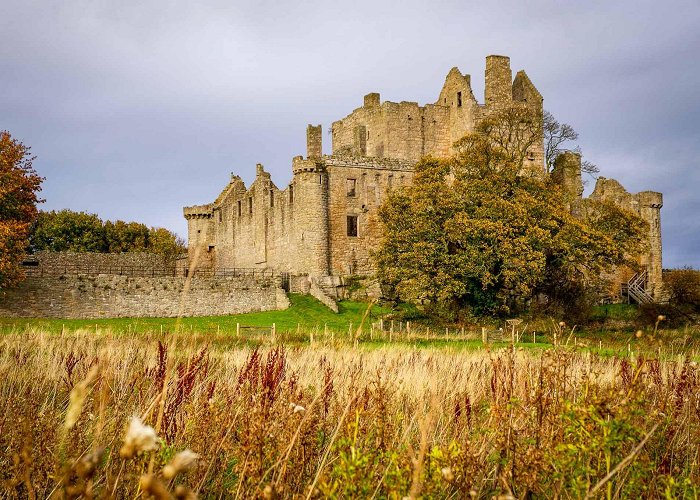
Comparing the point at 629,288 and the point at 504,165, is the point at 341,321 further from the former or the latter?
the point at 629,288

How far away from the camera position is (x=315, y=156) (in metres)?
46.5

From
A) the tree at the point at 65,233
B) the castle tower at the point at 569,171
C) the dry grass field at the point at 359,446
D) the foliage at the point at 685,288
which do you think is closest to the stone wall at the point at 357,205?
the castle tower at the point at 569,171

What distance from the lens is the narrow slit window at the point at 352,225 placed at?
46.2 metres

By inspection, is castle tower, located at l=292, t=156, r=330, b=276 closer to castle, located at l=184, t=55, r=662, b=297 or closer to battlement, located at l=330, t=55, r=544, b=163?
castle, located at l=184, t=55, r=662, b=297

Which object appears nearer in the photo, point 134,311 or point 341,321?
point 341,321

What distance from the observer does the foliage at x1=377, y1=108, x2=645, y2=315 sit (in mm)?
34406

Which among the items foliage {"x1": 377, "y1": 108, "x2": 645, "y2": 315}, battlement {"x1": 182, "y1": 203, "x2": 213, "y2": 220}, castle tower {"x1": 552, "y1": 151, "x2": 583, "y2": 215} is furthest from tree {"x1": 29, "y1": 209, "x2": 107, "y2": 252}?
castle tower {"x1": 552, "y1": 151, "x2": 583, "y2": 215}

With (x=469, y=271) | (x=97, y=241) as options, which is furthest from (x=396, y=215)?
(x=97, y=241)

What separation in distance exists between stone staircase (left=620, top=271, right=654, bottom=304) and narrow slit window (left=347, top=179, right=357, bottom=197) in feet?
66.9

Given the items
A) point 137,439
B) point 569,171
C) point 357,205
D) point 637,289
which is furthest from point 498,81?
point 137,439

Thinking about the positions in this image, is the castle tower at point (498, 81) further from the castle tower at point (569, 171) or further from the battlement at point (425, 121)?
the castle tower at point (569, 171)

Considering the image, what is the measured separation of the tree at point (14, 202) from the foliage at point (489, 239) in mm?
18335

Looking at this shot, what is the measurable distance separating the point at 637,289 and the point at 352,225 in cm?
2071

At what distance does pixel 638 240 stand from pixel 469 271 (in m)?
11.3
